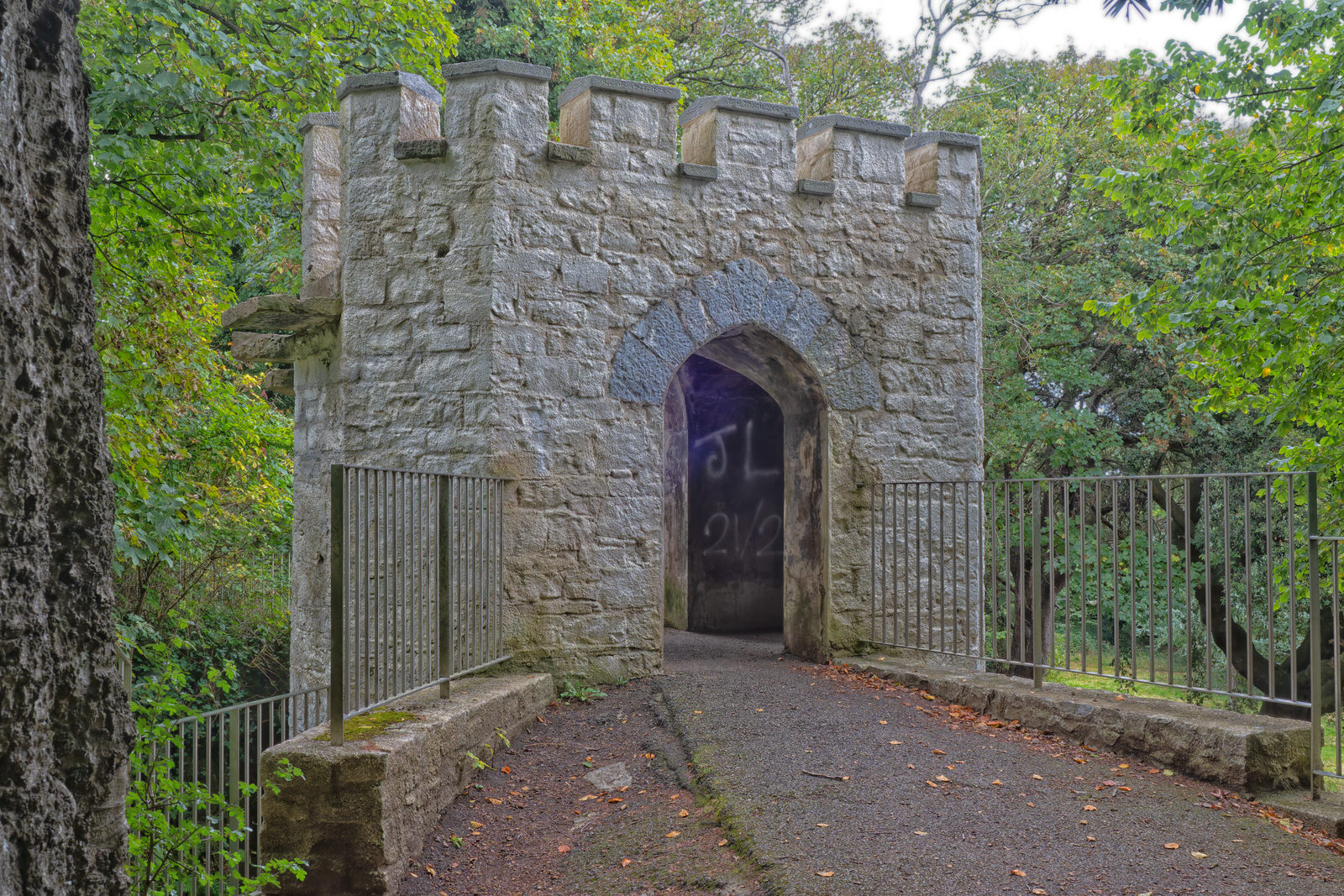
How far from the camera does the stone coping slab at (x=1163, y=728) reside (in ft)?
13.4

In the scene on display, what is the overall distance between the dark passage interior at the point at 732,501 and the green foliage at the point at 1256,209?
3.40 metres

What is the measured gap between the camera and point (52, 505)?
4.68 feet

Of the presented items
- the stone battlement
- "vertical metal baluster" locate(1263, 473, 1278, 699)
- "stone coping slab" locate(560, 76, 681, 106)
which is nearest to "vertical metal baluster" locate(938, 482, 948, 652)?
"vertical metal baluster" locate(1263, 473, 1278, 699)

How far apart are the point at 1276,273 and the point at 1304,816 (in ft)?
16.8

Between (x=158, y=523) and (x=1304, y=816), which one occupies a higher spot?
(x=158, y=523)

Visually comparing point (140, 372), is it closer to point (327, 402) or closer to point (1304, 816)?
→ point (327, 402)

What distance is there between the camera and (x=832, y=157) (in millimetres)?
6887

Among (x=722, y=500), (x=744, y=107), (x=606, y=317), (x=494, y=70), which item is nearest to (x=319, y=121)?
(x=494, y=70)

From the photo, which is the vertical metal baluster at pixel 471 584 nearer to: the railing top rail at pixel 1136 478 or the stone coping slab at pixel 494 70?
the stone coping slab at pixel 494 70

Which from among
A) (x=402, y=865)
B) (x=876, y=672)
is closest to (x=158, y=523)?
(x=402, y=865)

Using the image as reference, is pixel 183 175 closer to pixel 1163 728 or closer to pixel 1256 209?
pixel 1163 728

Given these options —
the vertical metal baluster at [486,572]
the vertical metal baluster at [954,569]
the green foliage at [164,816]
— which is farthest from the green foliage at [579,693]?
the green foliage at [164,816]

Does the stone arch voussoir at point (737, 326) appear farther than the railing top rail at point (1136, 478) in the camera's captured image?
Yes

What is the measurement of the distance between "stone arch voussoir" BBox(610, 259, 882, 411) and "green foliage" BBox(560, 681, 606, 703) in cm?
181
